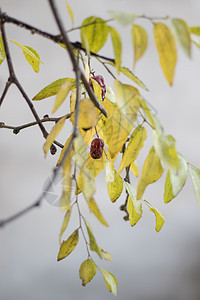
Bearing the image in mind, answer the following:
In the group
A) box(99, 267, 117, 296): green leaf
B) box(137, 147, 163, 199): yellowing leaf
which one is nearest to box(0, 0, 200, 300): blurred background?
box(99, 267, 117, 296): green leaf

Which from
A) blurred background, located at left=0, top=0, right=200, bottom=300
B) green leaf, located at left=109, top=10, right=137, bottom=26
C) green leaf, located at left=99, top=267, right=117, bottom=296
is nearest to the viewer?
green leaf, located at left=109, top=10, right=137, bottom=26

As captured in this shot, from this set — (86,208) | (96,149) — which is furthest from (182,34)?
(86,208)

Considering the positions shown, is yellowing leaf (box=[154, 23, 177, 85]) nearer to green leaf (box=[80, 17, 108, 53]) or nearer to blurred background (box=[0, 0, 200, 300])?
green leaf (box=[80, 17, 108, 53])

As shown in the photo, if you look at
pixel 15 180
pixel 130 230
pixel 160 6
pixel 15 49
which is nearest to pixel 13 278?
pixel 15 180

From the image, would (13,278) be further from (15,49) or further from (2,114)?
(15,49)

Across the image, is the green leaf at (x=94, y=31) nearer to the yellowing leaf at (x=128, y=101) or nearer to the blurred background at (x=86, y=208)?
the yellowing leaf at (x=128, y=101)

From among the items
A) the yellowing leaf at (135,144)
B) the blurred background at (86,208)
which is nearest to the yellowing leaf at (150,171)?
the yellowing leaf at (135,144)

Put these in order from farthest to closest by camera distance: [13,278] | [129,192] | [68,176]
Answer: [13,278], [129,192], [68,176]
